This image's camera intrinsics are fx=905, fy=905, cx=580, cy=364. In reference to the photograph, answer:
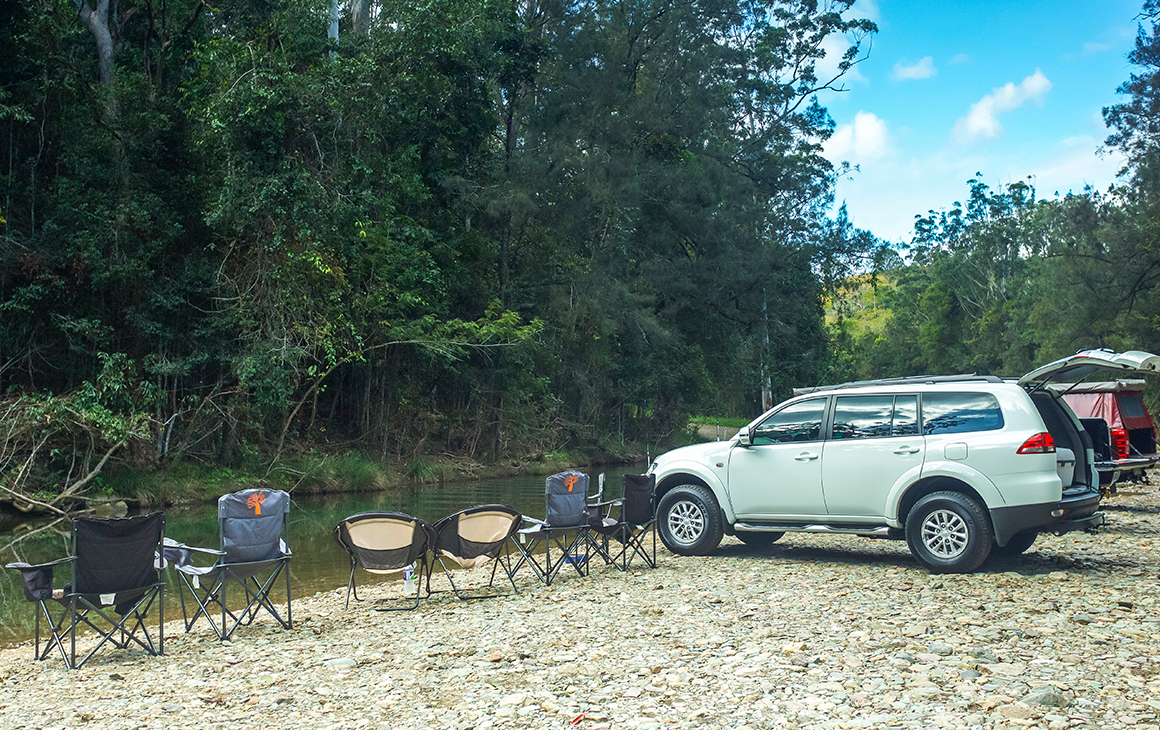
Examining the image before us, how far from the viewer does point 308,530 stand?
51.6ft

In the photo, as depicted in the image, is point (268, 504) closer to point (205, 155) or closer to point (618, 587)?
point (618, 587)

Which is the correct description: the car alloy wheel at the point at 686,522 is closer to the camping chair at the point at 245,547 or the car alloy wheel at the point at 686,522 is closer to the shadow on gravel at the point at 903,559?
the shadow on gravel at the point at 903,559

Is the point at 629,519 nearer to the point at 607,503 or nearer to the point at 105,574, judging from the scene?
the point at 607,503

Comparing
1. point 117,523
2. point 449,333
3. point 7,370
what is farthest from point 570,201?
point 117,523

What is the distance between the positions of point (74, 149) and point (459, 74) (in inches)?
448

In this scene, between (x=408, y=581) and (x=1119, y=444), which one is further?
(x=1119, y=444)

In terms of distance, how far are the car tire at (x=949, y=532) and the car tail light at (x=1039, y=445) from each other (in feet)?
2.30

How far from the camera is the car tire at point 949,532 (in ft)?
28.4

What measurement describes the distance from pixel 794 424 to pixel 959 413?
1731 mm

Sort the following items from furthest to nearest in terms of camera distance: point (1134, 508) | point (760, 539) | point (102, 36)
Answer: point (102, 36)
point (1134, 508)
point (760, 539)

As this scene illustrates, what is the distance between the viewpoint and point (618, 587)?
892 cm

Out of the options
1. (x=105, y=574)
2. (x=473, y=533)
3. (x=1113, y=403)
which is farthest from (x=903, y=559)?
(x=105, y=574)

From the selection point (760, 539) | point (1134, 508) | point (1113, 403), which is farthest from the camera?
point (1134, 508)

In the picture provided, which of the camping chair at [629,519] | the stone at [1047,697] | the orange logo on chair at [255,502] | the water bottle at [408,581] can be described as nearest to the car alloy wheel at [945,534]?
the camping chair at [629,519]
